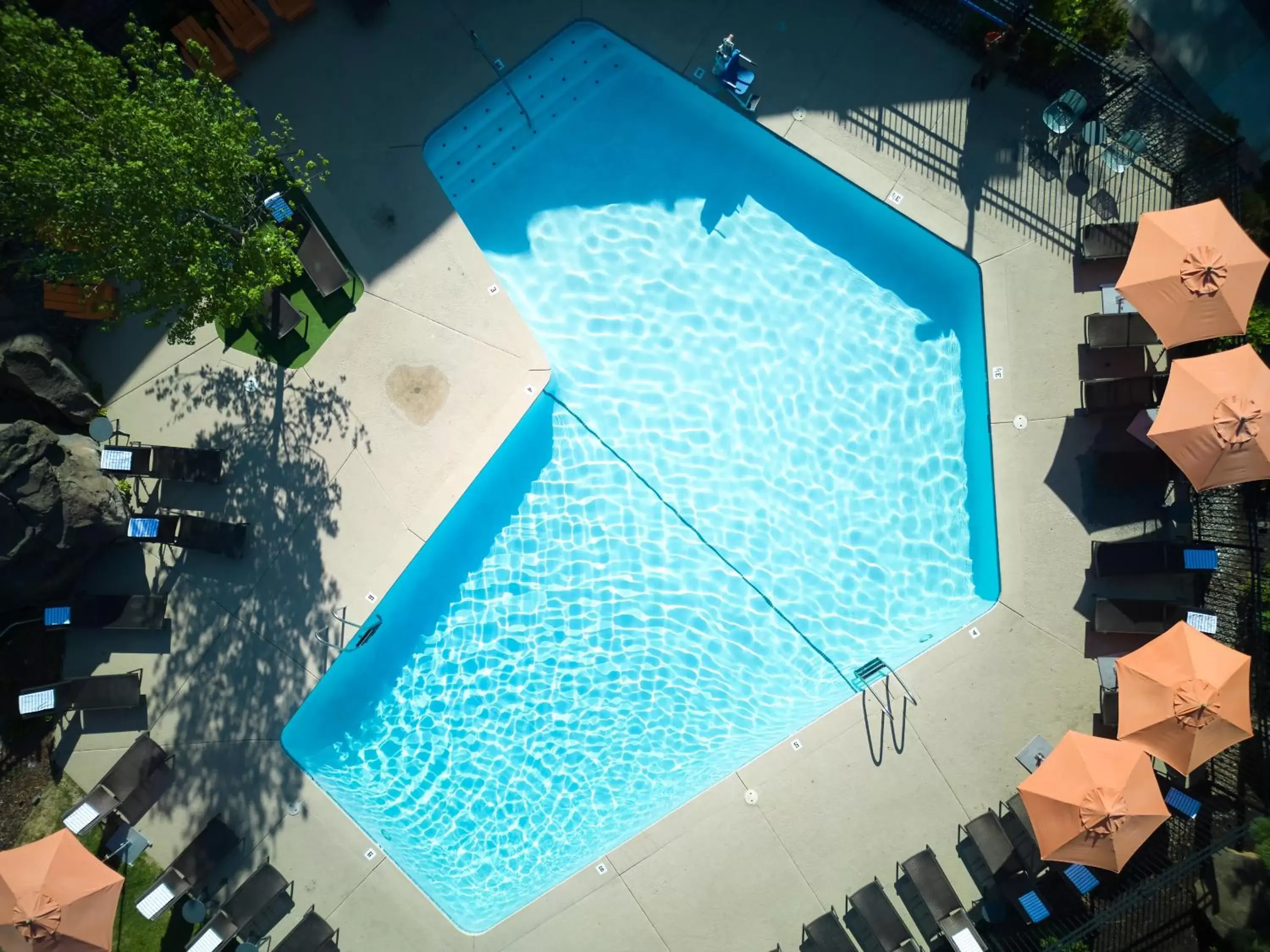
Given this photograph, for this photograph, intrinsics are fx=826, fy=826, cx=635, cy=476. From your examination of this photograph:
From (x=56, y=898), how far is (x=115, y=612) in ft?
13.4

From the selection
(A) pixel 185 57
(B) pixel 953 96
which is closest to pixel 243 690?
(A) pixel 185 57

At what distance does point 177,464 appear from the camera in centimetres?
1341

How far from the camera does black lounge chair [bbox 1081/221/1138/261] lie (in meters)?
13.2

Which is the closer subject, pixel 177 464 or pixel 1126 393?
pixel 1126 393

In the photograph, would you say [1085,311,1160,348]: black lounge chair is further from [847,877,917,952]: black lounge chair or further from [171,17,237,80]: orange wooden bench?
[171,17,237,80]: orange wooden bench

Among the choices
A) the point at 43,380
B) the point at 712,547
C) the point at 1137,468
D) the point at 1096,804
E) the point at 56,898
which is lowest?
the point at 1096,804

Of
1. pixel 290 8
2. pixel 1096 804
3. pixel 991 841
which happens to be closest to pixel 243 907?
pixel 991 841

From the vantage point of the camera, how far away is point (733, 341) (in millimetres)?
13844

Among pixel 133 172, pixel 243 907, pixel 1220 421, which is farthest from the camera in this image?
pixel 243 907

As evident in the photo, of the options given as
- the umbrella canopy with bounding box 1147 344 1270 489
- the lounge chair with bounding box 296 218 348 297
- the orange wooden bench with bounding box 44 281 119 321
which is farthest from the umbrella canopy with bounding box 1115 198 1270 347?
the orange wooden bench with bounding box 44 281 119 321

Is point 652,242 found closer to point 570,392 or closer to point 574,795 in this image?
point 570,392

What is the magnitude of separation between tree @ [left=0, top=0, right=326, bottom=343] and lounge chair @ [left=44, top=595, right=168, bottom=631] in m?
4.47

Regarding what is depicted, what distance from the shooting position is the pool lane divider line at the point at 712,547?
13.4 metres

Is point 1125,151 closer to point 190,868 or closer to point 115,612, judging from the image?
point 115,612
